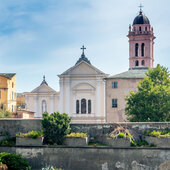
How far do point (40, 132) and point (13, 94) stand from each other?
4188 centimetres

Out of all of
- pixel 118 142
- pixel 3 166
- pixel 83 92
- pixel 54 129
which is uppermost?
pixel 83 92

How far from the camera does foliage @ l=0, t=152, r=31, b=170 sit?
23.5 m

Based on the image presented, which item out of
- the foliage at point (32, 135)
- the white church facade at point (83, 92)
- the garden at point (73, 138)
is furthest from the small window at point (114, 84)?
the foliage at point (32, 135)

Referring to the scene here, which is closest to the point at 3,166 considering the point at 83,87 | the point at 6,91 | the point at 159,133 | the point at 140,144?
the point at 140,144

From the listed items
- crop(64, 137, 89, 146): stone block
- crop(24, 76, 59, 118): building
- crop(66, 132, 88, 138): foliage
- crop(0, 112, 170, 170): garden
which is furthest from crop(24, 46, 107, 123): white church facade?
crop(64, 137, 89, 146): stone block

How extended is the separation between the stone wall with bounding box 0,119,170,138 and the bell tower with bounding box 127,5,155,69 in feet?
196

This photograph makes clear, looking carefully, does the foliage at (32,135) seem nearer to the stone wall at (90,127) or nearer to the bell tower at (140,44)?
the stone wall at (90,127)

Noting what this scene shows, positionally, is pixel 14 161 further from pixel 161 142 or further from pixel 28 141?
pixel 161 142

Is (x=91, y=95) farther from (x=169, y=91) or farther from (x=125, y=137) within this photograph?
(x=125, y=137)

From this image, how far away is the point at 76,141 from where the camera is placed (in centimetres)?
2597

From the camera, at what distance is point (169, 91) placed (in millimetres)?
38719

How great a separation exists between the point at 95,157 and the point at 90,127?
201 cm

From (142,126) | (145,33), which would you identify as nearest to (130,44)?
(145,33)

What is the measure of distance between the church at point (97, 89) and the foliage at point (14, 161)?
26042 millimetres
